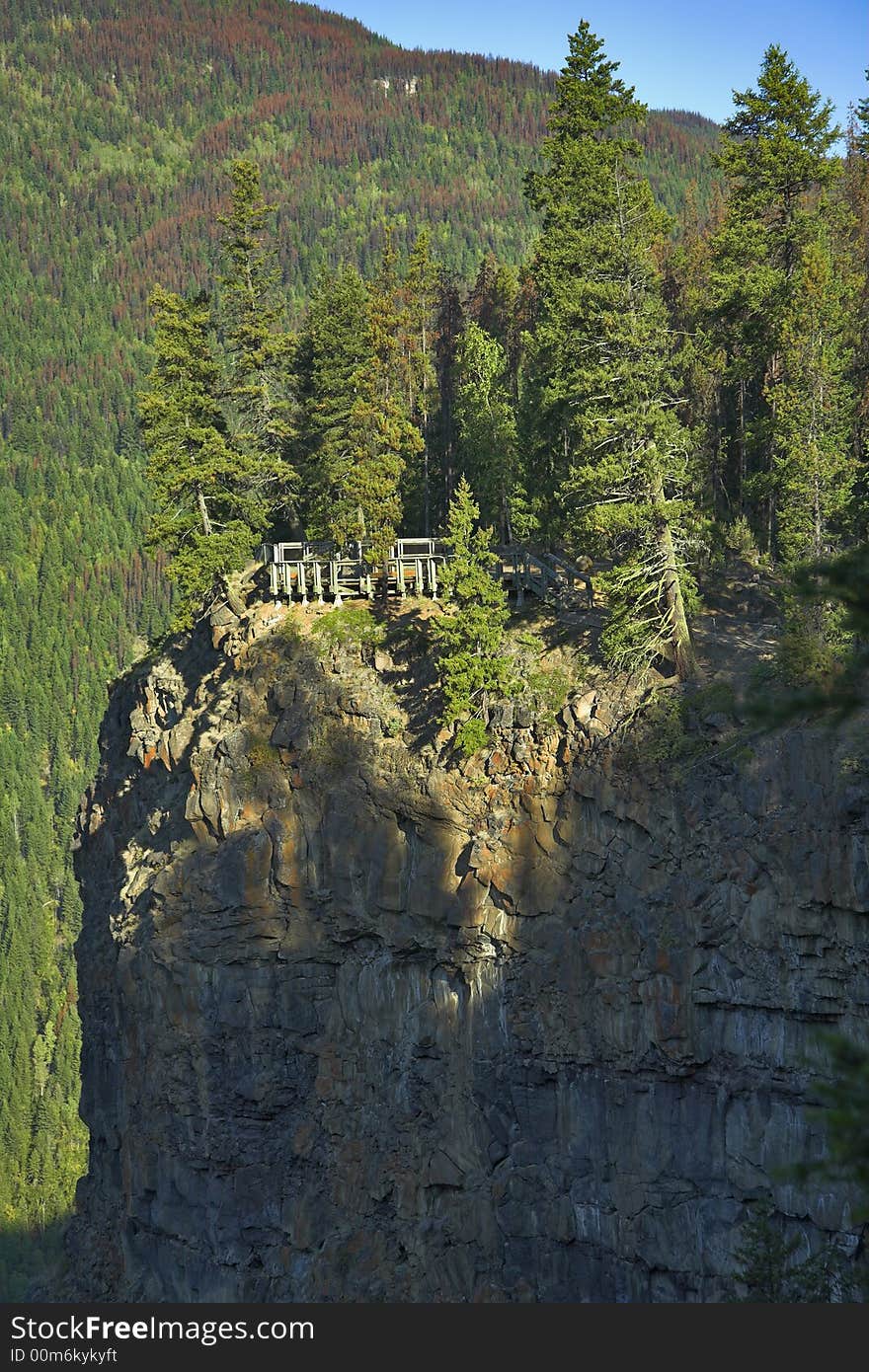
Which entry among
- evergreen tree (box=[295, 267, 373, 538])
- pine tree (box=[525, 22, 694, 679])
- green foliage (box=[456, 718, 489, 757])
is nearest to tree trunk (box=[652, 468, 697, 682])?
pine tree (box=[525, 22, 694, 679])

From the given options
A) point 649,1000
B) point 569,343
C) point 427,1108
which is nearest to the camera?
point 649,1000

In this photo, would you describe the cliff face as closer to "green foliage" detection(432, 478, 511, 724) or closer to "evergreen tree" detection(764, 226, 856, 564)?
"green foliage" detection(432, 478, 511, 724)

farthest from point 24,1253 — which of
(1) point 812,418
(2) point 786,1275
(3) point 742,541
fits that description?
(2) point 786,1275

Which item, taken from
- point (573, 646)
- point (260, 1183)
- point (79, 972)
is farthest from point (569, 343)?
point (79, 972)

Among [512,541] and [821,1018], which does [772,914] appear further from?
A: [512,541]

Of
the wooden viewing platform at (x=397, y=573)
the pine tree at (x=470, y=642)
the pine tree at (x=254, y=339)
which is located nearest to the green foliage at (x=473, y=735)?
the pine tree at (x=470, y=642)

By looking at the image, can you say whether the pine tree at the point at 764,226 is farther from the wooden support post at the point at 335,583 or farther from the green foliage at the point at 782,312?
the wooden support post at the point at 335,583

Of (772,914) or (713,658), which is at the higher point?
(713,658)
